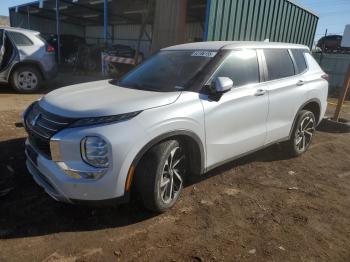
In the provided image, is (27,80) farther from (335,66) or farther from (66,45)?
(335,66)

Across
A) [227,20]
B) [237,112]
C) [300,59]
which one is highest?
[227,20]

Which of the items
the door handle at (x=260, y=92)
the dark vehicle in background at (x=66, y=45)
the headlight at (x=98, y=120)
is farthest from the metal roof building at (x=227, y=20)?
the headlight at (x=98, y=120)

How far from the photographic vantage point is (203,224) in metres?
3.24

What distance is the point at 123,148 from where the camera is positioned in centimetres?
282

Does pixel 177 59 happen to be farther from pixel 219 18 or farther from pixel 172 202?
pixel 219 18

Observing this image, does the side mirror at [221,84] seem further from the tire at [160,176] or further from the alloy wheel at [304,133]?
the alloy wheel at [304,133]

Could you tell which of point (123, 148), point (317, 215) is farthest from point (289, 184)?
point (123, 148)

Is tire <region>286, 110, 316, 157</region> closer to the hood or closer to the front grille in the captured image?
the hood

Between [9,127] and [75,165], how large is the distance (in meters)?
3.67

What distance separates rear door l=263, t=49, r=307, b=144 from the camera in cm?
444

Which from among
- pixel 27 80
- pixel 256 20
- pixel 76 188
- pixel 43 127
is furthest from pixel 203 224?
pixel 256 20

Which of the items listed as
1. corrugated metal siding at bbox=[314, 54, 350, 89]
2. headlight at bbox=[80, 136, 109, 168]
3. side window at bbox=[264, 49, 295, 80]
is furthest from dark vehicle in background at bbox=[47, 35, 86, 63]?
headlight at bbox=[80, 136, 109, 168]

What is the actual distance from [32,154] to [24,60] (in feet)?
21.9

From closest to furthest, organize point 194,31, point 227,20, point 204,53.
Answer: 1. point 204,53
2. point 227,20
3. point 194,31
